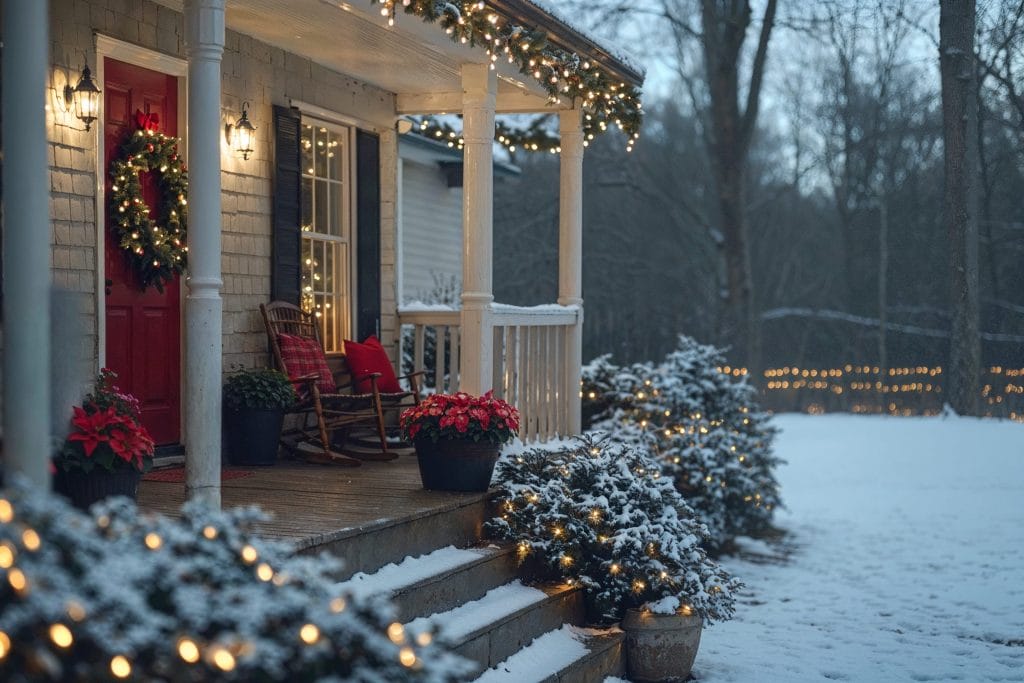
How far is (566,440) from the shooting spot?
8023 millimetres

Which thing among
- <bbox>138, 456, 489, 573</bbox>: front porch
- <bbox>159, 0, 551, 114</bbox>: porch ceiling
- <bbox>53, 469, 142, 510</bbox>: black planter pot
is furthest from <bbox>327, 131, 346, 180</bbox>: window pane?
<bbox>53, 469, 142, 510</bbox>: black planter pot

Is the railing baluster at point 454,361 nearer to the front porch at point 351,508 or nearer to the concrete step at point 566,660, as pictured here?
the front porch at point 351,508

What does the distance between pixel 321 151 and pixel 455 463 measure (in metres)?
3.03

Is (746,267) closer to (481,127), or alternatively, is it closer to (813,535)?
(813,535)

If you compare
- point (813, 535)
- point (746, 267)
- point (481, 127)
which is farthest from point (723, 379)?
point (746, 267)

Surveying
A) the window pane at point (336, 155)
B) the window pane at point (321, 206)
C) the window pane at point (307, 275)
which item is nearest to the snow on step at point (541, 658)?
the window pane at point (307, 275)

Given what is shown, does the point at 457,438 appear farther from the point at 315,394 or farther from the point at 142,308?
the point at 142,308

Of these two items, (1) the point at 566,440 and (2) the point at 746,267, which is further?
(2) the point at 746,267

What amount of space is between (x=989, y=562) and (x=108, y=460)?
6.48 meters

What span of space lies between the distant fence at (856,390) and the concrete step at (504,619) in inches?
464

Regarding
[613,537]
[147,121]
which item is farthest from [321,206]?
[613,537]

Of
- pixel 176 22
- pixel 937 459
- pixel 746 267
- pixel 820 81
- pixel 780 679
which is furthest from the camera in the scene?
pixel 820 81

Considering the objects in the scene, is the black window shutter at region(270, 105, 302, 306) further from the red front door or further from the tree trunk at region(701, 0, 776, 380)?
the tree trunk at region(701, 0, 776, 380)

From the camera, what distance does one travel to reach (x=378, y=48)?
7.07 metres
